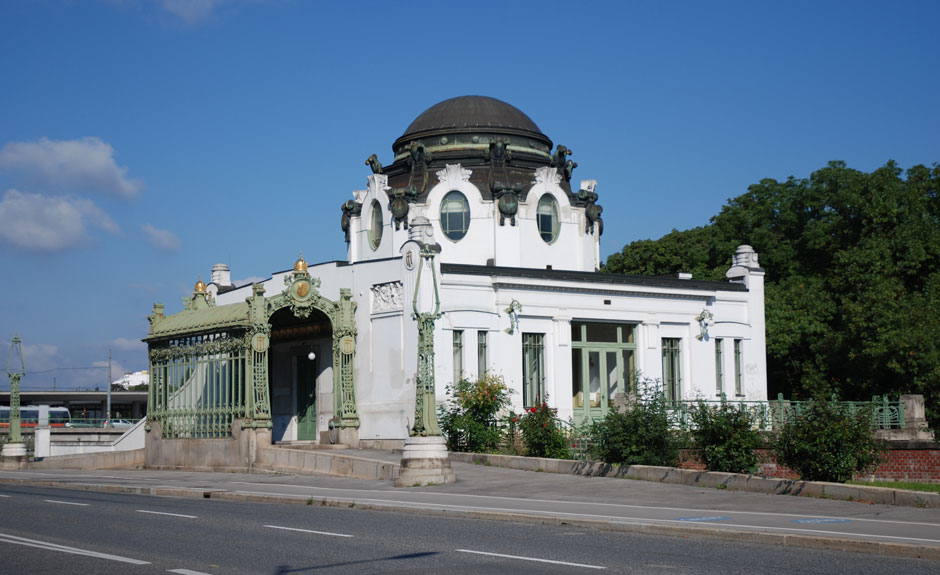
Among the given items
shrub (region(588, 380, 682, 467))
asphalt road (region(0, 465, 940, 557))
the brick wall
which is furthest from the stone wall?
the brick wall

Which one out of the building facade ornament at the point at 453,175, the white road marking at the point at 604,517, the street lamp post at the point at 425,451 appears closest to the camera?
the white road marking at the point at 604,517

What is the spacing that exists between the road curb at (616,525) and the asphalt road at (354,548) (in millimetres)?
230

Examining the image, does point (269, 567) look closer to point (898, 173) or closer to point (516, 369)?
point (516, 369)

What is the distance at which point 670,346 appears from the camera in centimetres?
3816

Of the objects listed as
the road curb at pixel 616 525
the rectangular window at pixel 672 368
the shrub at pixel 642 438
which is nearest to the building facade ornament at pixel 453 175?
the rectangular window at pixel 672 368

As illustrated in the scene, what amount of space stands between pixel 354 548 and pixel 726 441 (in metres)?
12.2

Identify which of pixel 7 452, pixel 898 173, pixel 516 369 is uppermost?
pixel 898 173

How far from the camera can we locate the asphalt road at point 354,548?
11266 millimetres

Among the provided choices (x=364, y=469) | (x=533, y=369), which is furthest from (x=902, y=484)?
(x=364, y=469)

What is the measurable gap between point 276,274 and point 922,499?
24.1 m

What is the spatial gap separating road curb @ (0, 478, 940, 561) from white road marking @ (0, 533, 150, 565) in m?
6.48

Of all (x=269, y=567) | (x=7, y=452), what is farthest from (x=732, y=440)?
(x=7, y=452)

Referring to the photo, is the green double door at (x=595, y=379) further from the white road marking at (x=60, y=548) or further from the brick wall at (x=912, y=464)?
the white road marking at (x=60, y=548)

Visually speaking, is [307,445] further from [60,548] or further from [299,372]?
[60,548]
